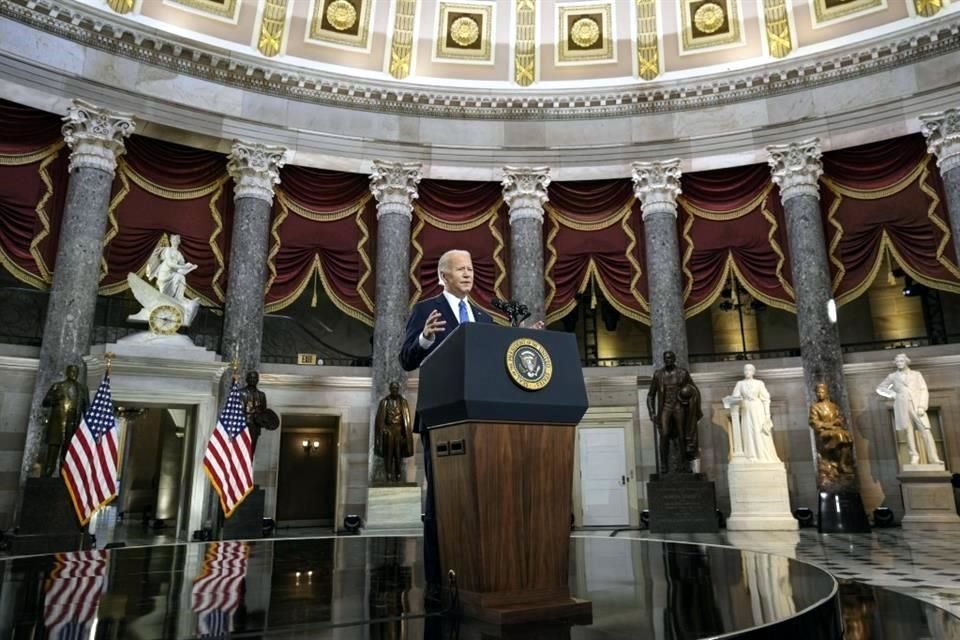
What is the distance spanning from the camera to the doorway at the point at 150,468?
16234mm

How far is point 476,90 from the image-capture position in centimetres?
1606

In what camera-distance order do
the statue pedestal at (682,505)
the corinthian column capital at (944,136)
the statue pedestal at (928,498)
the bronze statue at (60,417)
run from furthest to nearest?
the corinthian column capital at (944,136) → the statue pedestal at (682,505) → the statue pedestal at (928,498) → the bronze statue at (60,417)

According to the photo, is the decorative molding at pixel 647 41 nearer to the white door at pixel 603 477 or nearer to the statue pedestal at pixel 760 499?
the white door at pixel 603 477

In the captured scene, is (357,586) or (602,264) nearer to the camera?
(357,586)

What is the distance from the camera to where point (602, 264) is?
52.2 ft

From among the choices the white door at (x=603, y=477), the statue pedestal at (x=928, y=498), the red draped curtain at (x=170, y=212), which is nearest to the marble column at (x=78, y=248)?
the red draped curtain at (x=170, y=212)

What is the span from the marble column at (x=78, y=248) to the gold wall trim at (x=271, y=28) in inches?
138

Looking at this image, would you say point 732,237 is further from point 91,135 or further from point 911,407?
point 91,135

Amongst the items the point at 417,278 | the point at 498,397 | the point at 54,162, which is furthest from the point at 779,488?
the point at 54,162

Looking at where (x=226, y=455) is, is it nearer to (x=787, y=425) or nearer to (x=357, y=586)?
(x=357, y=586)

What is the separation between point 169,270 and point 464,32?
878 centimetres

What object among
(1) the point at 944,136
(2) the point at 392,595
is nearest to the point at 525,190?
(1) the point at 944,136

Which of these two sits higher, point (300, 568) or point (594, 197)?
point (594, 197)

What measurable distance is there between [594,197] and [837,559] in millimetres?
10066
